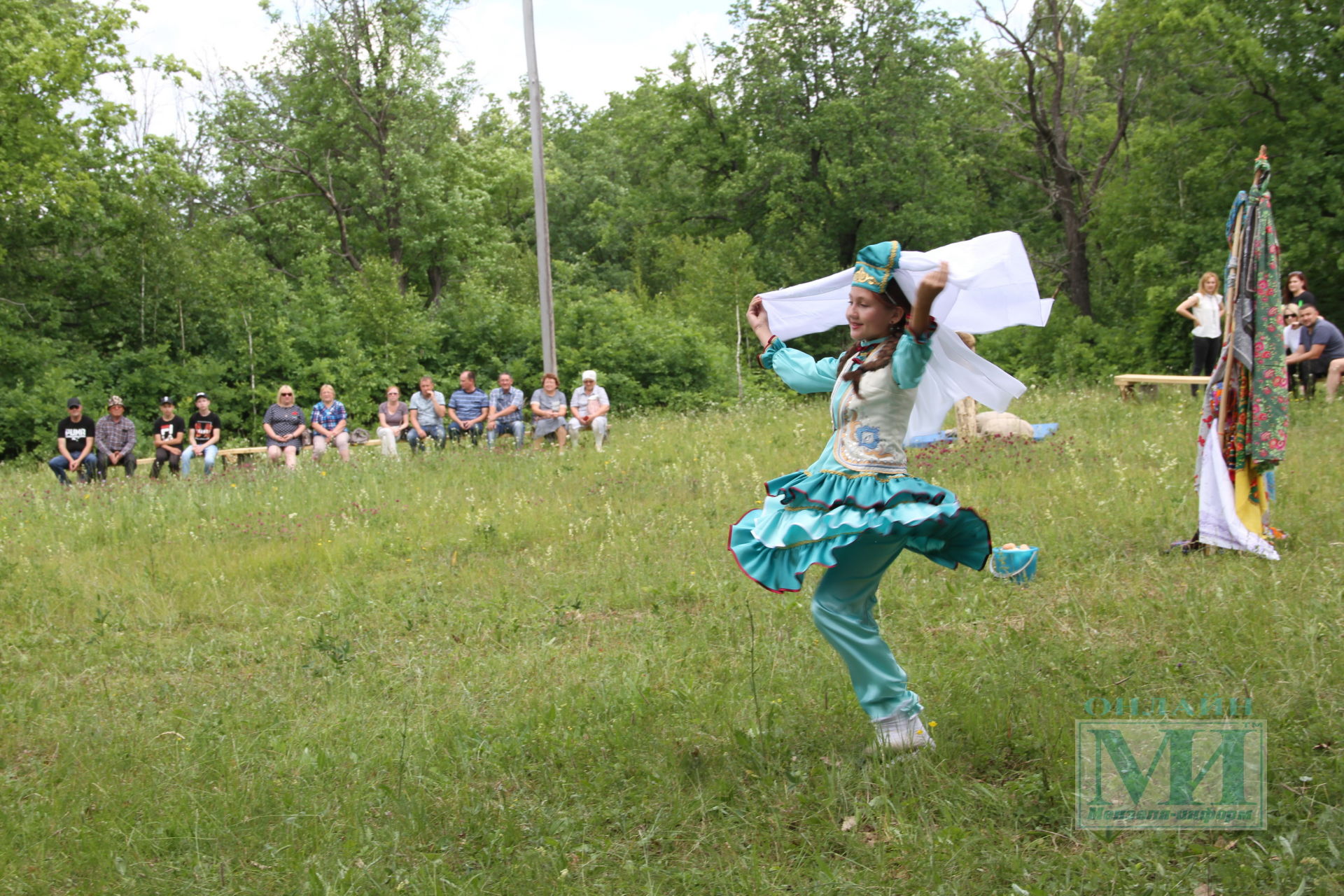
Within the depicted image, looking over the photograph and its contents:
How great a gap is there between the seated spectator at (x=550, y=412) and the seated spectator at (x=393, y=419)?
1.96m

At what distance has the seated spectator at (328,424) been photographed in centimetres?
1627

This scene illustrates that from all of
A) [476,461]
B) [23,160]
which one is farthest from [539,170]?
[23,160]

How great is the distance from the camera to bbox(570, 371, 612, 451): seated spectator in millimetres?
15758

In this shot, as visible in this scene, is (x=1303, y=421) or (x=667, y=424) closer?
(x=1303, y=421)

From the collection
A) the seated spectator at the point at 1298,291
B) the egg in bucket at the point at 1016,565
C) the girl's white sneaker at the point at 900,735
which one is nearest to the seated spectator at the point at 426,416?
the egg in bucket at the point at 1016,565

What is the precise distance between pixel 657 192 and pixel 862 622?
112 feet

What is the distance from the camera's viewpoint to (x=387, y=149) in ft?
107

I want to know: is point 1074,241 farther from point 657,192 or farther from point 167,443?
point 167,443

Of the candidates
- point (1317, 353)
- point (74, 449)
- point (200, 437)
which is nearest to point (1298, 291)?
point (1317, 353)

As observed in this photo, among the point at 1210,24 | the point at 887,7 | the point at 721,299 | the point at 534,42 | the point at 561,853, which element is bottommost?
the point at 561,853

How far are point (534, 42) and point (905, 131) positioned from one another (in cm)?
1797

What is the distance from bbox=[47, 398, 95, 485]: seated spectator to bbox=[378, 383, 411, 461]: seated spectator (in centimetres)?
400

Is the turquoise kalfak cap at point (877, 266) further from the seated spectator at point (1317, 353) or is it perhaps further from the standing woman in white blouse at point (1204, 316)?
the standing woman in white blouse at point (1204, 316)

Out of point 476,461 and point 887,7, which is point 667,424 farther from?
point 887,7
